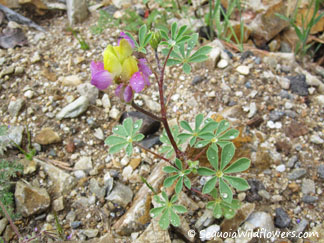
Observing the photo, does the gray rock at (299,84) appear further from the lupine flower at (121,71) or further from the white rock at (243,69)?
the lupine flower at (121,71)

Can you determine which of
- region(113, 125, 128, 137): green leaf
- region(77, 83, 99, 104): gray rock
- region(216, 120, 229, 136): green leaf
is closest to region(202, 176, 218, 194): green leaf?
region(216, 120, 229, 136): green leaf

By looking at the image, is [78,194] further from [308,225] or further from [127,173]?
[308,225]

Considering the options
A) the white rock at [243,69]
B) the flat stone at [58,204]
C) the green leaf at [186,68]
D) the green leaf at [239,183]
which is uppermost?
the green leaf at [186,68]

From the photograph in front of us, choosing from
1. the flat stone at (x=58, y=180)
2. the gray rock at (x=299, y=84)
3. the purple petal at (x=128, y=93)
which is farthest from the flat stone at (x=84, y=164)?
the gray rock at (x=299, y=84)

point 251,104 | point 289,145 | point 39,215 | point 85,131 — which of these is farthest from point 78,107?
point 289,145

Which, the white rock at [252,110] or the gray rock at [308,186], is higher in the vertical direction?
the white rock at [252,110]

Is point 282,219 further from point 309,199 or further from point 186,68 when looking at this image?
point 186,68
